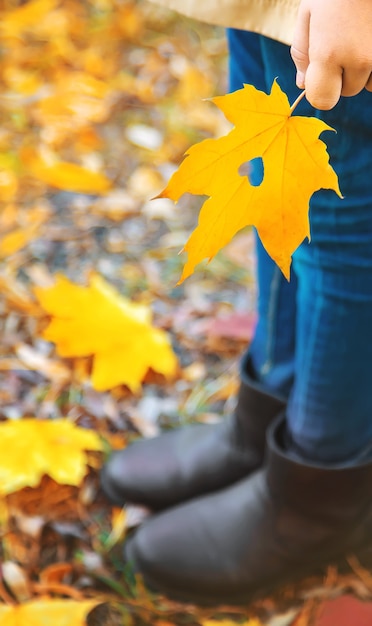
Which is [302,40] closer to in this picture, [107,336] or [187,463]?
[187,463]

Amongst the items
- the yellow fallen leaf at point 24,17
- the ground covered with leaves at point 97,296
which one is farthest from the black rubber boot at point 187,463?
the yellow fallen leaf at point 24,17

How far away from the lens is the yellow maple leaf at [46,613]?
908 mm

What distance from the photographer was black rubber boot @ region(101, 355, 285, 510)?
1.04 m

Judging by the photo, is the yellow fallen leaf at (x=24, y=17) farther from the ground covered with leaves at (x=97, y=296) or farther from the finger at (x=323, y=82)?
the finger at (x=323, y=82)

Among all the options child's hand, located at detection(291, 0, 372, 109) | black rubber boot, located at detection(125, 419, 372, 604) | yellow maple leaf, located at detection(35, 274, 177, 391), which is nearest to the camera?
child's hand, located at detection(291, 0, 372, 109)

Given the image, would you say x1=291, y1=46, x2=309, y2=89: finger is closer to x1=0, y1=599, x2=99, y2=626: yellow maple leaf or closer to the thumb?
the thumb

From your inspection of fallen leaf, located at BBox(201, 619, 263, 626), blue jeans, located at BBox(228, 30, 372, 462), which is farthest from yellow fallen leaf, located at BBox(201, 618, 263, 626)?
blue jeans, located at BBox(228, 30, 372, 462)

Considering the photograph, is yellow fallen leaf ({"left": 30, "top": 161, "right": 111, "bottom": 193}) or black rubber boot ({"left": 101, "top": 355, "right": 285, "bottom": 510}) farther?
yellow fallen leaf ({"left": 30, "top": 161, "right": 111, "bottom": 193})

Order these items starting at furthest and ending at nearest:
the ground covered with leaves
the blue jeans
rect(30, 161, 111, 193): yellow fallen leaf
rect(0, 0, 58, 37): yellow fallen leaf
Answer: rect(0, 0, 58, 37): yellow fallen leaf < rect(30, 161, 111, 193): yellow fallen leaf < the ground covered with leaves < the blue jeans

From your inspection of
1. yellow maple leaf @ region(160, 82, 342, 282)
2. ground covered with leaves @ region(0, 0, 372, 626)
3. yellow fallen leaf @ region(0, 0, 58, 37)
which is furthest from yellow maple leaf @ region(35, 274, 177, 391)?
yellow fallen leaf @ region(0, 0, 58, 37)

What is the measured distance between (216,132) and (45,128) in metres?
0.44

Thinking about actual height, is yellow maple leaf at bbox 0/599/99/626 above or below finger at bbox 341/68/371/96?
below

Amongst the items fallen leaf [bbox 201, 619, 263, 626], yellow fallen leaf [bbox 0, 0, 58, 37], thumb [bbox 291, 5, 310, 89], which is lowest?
fallen leaf [bbox 201, 619, 263, 626]

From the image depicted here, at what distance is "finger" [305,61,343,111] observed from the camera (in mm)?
528
